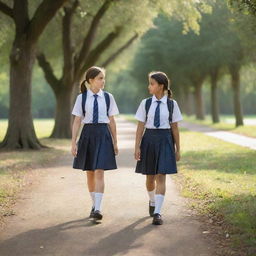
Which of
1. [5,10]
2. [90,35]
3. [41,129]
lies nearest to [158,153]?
[5,10]

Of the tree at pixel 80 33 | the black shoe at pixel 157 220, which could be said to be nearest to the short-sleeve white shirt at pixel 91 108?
the black shoe at pixel 157 220

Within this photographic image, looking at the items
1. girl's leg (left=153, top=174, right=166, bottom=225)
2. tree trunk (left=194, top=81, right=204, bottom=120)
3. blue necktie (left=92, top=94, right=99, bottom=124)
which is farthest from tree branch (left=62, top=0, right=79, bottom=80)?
tree trunk (left=194, top=81, right=204, bottom=120)

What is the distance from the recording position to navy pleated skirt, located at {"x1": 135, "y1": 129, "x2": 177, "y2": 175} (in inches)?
270

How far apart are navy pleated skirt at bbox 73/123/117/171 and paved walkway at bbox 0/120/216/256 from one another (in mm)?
693

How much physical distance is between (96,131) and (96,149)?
0.77ft

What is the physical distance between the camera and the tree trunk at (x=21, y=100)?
56.9 feet

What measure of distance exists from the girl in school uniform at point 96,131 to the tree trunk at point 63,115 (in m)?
17.7

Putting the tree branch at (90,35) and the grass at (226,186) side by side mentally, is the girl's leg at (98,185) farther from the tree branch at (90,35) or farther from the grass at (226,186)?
the tree branch at (90,35)

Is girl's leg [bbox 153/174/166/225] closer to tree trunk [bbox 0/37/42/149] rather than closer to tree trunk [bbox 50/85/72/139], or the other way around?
tree trunk [bbox 0/37/42/149]

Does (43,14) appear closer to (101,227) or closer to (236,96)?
(101,227)

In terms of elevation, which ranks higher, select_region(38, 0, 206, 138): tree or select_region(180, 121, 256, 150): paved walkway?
select_region(38, 0, 206, 138): tree

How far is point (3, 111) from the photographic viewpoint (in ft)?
293

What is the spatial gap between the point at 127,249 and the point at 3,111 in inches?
3391

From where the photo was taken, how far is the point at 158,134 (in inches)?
273
